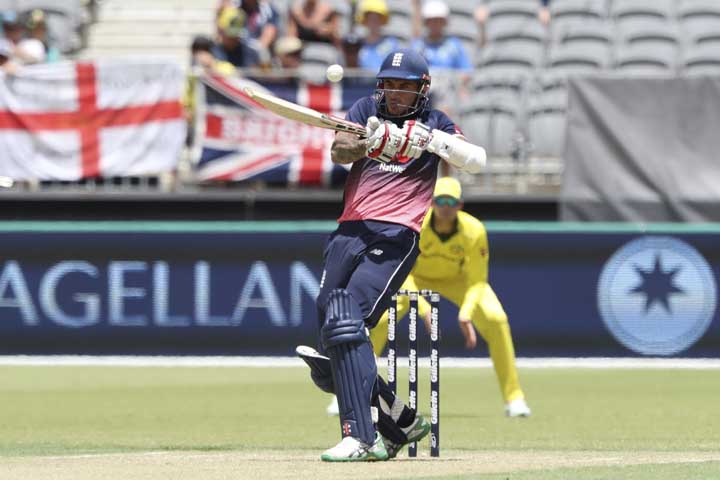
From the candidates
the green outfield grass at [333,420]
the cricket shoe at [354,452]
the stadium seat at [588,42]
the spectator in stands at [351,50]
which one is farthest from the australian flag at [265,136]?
the cricket shoe at [354,452]

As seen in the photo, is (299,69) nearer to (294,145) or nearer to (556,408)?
(294,145)

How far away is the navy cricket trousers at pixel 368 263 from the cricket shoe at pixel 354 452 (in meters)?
0.61

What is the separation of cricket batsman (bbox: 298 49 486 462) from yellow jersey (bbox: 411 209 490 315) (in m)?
3.57

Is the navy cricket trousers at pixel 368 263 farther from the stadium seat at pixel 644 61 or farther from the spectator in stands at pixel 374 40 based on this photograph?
the stadium seat at pixel 644 61

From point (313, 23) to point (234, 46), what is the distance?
4.31 feet

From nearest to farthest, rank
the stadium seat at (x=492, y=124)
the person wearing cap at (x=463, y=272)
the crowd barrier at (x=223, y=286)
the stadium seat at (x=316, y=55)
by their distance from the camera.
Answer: the person wearing cap at (x=463, y=272) < the crowd barrier at (x=223, y=286) < the stadium seat at (x=492, y=124) < the stadium seat at (x=316, y=55)

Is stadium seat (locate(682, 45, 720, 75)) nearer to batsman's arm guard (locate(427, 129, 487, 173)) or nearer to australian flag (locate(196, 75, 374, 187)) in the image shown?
australian flag (locate(196, 75, 374, 187))

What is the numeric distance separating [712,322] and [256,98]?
876 centimetres

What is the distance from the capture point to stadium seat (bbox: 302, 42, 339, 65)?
57.1ft

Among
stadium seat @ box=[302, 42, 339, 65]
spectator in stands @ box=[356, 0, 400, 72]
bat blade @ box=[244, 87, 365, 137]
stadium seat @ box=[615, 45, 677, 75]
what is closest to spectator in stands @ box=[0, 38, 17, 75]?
stadium seat @ box=[302, 42, 339, 65]

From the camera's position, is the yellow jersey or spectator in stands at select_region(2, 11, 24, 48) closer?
the yellow jersey

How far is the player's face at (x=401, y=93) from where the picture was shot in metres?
7.76

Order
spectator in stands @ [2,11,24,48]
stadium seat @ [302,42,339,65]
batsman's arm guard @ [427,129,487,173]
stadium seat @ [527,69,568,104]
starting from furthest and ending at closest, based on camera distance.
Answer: stadium seat @ [302,42,339,65]
spectator in stands @ [2,11,24,48]
stadium seat @ [527,69,568,104]
batsman's arm guard @ [427,129,487,173]

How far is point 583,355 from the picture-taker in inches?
607
